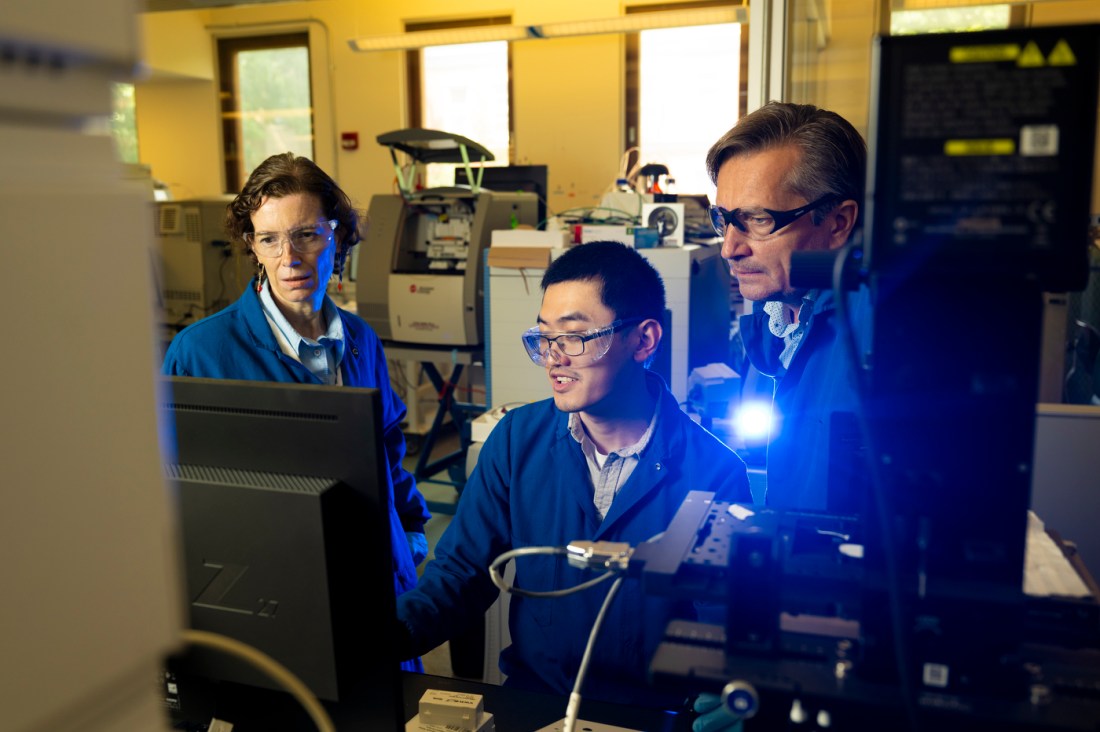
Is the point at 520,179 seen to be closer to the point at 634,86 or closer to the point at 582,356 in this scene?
the point at 634,86

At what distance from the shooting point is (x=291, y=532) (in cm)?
74

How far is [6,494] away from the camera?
313mm

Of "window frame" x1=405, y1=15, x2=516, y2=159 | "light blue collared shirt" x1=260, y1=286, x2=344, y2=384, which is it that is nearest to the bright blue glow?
"light blue collared shirt" x1=260, y1=286, x2=344, y2=384

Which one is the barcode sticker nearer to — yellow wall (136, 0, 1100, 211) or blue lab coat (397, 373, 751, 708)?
blue lab coat (397, 373, 751, 708)

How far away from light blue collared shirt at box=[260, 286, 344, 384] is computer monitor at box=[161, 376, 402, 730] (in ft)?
3.23

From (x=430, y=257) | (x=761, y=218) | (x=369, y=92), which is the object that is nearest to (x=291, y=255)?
(x=761, y=218)

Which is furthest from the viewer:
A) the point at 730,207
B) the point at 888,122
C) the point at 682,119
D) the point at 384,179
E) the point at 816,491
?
the point at 384,179

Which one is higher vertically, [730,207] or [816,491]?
[730,207]

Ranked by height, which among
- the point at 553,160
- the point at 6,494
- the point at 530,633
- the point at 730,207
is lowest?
the point at 530,633

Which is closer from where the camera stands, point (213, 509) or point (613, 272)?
point (213, 509)

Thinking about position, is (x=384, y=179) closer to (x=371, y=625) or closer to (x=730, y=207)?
(x=730, y=207)

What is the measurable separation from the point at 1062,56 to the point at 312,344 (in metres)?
1.54

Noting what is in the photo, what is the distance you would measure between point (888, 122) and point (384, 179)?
255 inches

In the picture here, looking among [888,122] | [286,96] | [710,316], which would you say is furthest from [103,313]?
[286,96]
